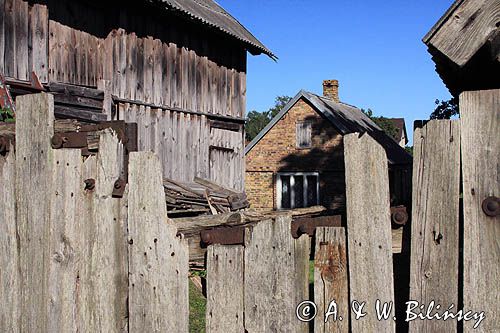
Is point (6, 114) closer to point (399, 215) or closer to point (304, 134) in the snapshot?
point (399, 215)

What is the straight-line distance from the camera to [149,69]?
464 inches

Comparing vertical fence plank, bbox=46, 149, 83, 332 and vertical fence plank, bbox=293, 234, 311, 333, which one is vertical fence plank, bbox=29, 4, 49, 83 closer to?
vertical fence plank, bbox=46, 149, 83, 332

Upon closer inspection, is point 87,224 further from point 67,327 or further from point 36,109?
point 36,109

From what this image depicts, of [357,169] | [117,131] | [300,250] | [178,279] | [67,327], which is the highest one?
[117,131]

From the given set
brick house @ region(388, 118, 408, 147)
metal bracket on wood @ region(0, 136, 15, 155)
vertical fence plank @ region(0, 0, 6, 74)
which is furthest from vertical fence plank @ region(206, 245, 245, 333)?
brick house @ region(388, 118, 408, 147)

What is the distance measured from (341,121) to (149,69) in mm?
13475

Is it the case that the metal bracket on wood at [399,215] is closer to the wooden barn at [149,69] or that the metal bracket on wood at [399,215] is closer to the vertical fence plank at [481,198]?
the vertical fence plank at [481,198]

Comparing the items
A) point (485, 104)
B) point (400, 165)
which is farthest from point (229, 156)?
point (485, 104)

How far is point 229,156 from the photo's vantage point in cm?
1499

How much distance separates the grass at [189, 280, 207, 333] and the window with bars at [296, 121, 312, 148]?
48.5 feet

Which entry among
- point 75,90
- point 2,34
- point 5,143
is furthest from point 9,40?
point 5,143

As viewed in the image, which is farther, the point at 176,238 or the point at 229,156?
the point at 229,156

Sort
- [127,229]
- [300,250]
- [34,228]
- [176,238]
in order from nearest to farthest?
1. [300,250]
2. [176,238]
3. [127,229]
4. [34,228]

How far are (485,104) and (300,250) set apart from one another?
99cm
